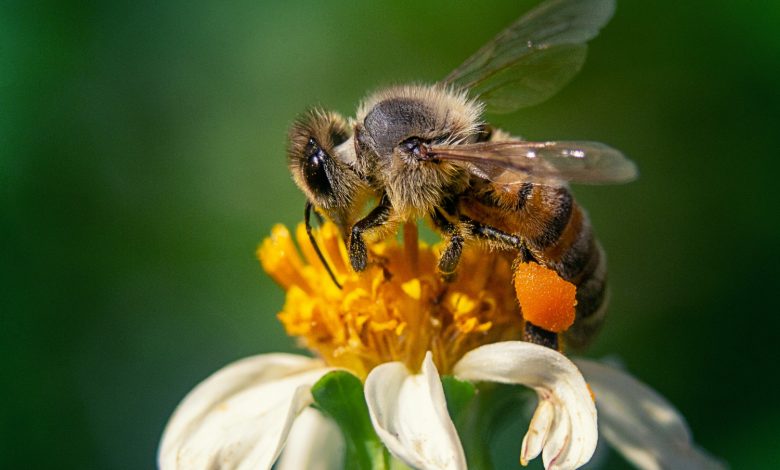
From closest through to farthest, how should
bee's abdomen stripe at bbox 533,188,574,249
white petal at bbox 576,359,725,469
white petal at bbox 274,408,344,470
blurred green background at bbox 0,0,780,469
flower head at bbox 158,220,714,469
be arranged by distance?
flower head at bbox 158,220,714,469 → bee's abdomen stripe at bbox 533,188,574,249 → white petal at bbox 576,359,725,469 → white petal at bbox 274,408,344,470 → blurred green background at bbox 0,0,780,469

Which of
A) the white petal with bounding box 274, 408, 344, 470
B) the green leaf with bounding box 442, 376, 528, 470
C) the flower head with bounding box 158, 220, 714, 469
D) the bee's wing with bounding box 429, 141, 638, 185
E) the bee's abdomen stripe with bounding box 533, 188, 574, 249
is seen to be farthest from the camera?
the white petal with bounding box 274, 408, 344, 470

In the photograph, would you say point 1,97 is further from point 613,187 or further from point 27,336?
point 613,187

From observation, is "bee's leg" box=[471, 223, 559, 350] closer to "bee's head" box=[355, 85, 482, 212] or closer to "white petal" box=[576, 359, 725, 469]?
"bee's head" box=[355, 85, 482, 212]

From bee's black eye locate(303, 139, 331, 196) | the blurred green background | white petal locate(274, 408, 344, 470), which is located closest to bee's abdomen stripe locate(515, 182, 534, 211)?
bee's black eye locate(303, 139, 331, 196)

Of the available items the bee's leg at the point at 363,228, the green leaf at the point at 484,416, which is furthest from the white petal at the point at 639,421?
the bee's leg at the point at 363,228

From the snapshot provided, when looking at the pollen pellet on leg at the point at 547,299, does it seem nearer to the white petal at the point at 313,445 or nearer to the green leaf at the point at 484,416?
the green leaf at the point at 484,416
